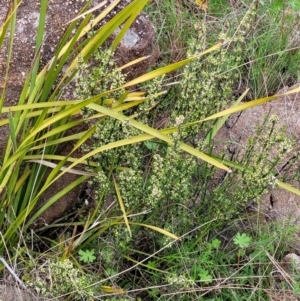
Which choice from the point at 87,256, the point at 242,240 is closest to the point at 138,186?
the point at 87,256

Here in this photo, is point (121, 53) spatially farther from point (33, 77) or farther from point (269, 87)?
point (269, 87)

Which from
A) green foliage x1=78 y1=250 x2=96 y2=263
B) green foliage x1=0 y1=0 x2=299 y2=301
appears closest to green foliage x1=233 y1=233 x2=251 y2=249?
green foliage x1=0 y1=0 x2=299 y2=301

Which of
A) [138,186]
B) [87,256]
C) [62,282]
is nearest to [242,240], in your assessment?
[138,186]

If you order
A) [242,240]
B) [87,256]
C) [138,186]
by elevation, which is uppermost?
[138,186]

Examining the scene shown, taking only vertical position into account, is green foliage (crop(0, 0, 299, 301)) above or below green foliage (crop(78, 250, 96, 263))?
above

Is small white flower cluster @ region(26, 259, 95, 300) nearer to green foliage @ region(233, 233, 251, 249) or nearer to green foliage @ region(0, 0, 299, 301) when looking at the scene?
green foliage @ region(0, 0, 299, 301)

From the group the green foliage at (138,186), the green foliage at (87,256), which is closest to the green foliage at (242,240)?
the green foliage at (138,186)

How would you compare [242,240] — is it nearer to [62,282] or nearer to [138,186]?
[138,186]

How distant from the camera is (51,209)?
7.37ft

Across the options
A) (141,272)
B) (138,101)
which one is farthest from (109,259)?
(138,101)

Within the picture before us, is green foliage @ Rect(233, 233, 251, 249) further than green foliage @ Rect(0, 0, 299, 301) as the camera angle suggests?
Yes

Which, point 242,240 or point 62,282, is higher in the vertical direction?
point 242,240

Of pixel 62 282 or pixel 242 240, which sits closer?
pixel 62 282

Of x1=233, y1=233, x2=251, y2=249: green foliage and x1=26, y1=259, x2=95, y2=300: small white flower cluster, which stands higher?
x1=233, y1=233, x2=251, y2=249: green foliage
